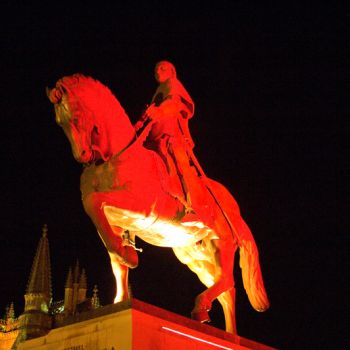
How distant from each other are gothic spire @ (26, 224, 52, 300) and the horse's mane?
167ft

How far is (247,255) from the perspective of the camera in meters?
12.1

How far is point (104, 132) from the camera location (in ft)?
33.1

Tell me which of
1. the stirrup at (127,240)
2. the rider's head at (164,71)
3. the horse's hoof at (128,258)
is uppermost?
the rider's head at (164,71)

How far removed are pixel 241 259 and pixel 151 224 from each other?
254cm

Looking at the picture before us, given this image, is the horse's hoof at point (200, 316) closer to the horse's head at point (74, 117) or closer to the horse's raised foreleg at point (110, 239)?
the horse's raised foreleg at point (110, 239)

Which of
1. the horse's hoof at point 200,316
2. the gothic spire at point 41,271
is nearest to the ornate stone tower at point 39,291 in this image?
the gothic spire at point 41,271

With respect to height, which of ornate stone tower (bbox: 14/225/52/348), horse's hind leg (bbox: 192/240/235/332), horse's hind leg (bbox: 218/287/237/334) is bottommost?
ornate stone tower (bbox: 14/225/52/348)

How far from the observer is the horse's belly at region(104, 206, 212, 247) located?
32.4 ft

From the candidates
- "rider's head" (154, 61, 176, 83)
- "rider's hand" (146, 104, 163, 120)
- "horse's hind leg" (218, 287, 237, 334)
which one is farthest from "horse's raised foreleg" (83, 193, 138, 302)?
"rider's head" (154, 61, 176, 83)

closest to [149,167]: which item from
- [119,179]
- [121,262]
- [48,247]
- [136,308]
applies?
[119,179]

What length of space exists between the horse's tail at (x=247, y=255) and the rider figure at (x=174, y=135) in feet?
2.54

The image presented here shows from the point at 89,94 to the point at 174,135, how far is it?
1.95m

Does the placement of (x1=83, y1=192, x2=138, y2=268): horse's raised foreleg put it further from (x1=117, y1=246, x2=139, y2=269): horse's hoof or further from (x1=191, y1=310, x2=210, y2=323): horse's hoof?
(x1=191, y1=310, x2=210, y2=323): horse's hoof

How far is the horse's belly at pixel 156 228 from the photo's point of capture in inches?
389
